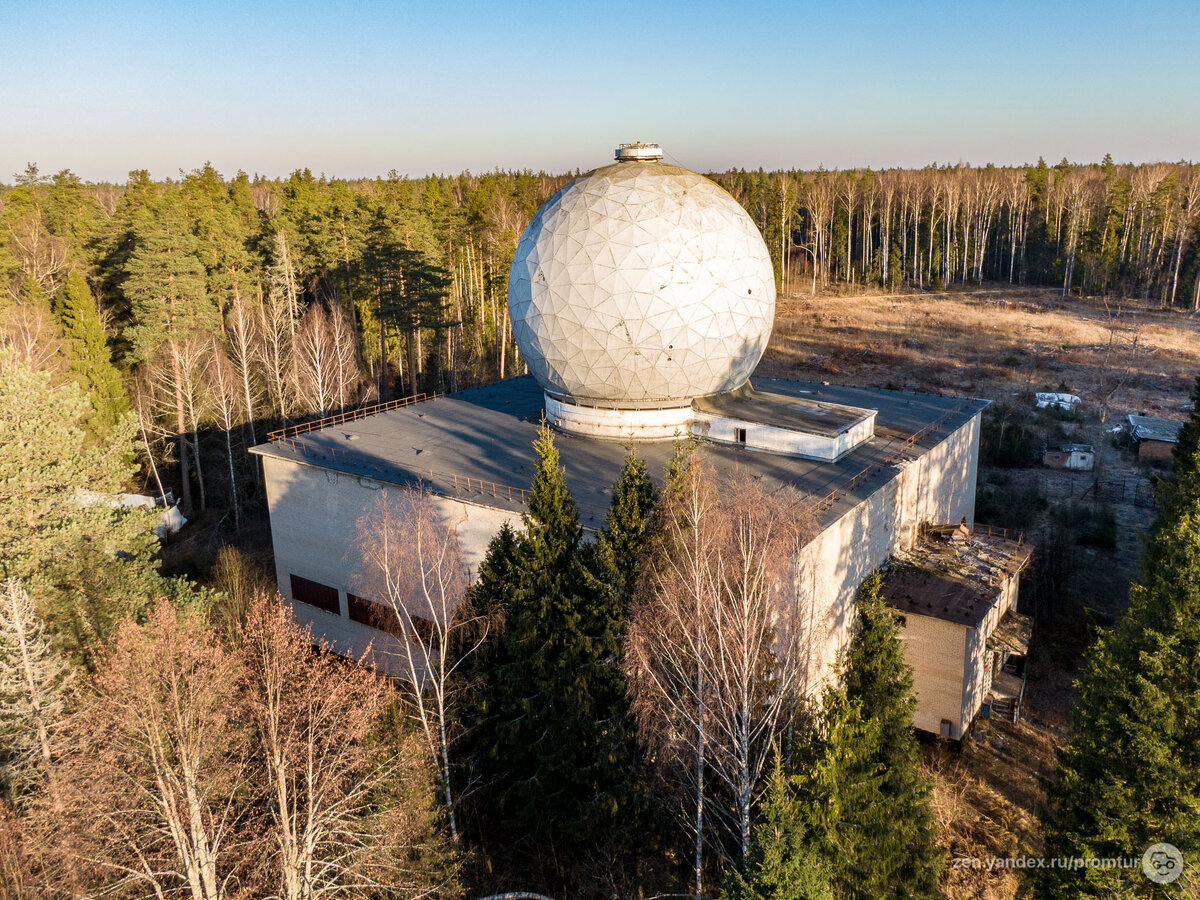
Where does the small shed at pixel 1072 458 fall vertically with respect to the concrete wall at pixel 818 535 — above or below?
below

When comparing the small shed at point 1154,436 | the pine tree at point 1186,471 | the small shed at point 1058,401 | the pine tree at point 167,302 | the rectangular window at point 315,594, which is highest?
the pine tree at point 167,302

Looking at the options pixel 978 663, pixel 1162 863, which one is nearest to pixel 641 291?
pixel 978 663

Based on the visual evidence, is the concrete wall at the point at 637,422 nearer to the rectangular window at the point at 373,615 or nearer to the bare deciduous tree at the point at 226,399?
the rectangular window at the point at 373,615

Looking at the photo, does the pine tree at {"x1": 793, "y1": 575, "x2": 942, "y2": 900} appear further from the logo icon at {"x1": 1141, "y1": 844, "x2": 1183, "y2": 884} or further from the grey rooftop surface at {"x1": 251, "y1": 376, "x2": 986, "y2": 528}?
the grey rooftop surface at {"x1": 251, "y1": 376, "x2": 986, "y2": 528}

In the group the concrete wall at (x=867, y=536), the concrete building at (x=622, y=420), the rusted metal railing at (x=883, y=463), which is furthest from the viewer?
the concrete building at (x=622, y=420)

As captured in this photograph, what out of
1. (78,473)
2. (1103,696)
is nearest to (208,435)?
(78,473)

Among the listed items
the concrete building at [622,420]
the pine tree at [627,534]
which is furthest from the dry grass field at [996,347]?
the pine tree at [627,534]

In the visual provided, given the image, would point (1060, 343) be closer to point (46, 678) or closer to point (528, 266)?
point (528, 266)

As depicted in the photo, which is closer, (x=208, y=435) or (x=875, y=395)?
(x=875, y=395)

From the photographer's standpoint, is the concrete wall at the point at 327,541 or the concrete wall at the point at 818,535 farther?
the concrete wall at the point at 327,541
